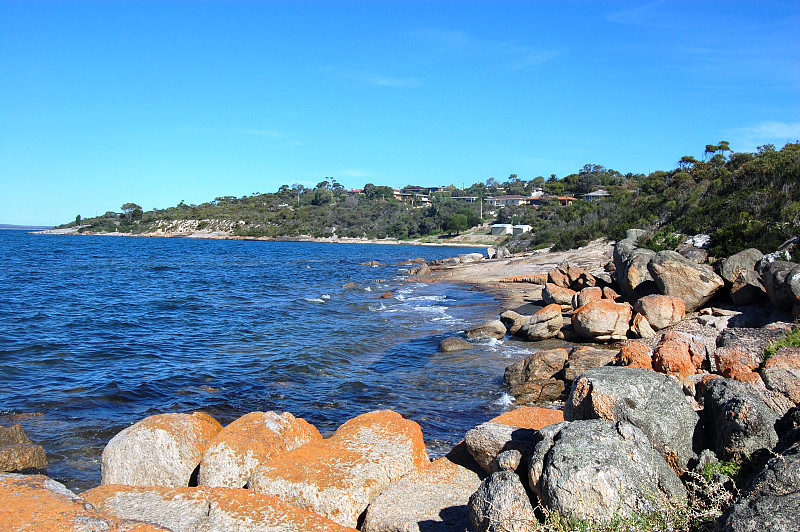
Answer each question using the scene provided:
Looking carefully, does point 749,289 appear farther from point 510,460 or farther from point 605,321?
point 510,460

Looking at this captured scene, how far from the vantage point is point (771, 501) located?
141 inches

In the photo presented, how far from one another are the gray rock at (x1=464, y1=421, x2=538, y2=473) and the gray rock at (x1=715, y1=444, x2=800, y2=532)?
2278mm

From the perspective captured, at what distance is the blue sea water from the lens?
454 inches

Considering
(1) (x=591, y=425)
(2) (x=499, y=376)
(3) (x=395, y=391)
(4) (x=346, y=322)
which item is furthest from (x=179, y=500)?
(4) (x=346, y=322)

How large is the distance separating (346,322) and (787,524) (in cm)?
2171

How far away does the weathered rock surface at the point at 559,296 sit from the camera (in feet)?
71.2

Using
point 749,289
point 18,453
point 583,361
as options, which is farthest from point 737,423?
point 749,289

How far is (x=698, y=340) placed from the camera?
11.5 metres

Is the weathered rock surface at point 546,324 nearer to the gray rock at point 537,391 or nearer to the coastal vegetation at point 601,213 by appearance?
the gray rock at point 537,391

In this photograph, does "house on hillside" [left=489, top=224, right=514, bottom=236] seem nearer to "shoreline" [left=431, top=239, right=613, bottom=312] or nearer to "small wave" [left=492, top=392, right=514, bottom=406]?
"shoreline" [left=431, top=239, right=613, bottom=312]

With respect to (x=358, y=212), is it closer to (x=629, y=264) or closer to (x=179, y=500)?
(x=629, y=264)

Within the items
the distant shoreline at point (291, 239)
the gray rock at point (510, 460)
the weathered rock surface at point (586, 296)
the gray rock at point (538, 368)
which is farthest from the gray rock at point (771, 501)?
the distant shoreline at point (291, 239)

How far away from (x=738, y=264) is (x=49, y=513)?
58.9 ft

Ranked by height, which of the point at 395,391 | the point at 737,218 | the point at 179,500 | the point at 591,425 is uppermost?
the point at 737,218
